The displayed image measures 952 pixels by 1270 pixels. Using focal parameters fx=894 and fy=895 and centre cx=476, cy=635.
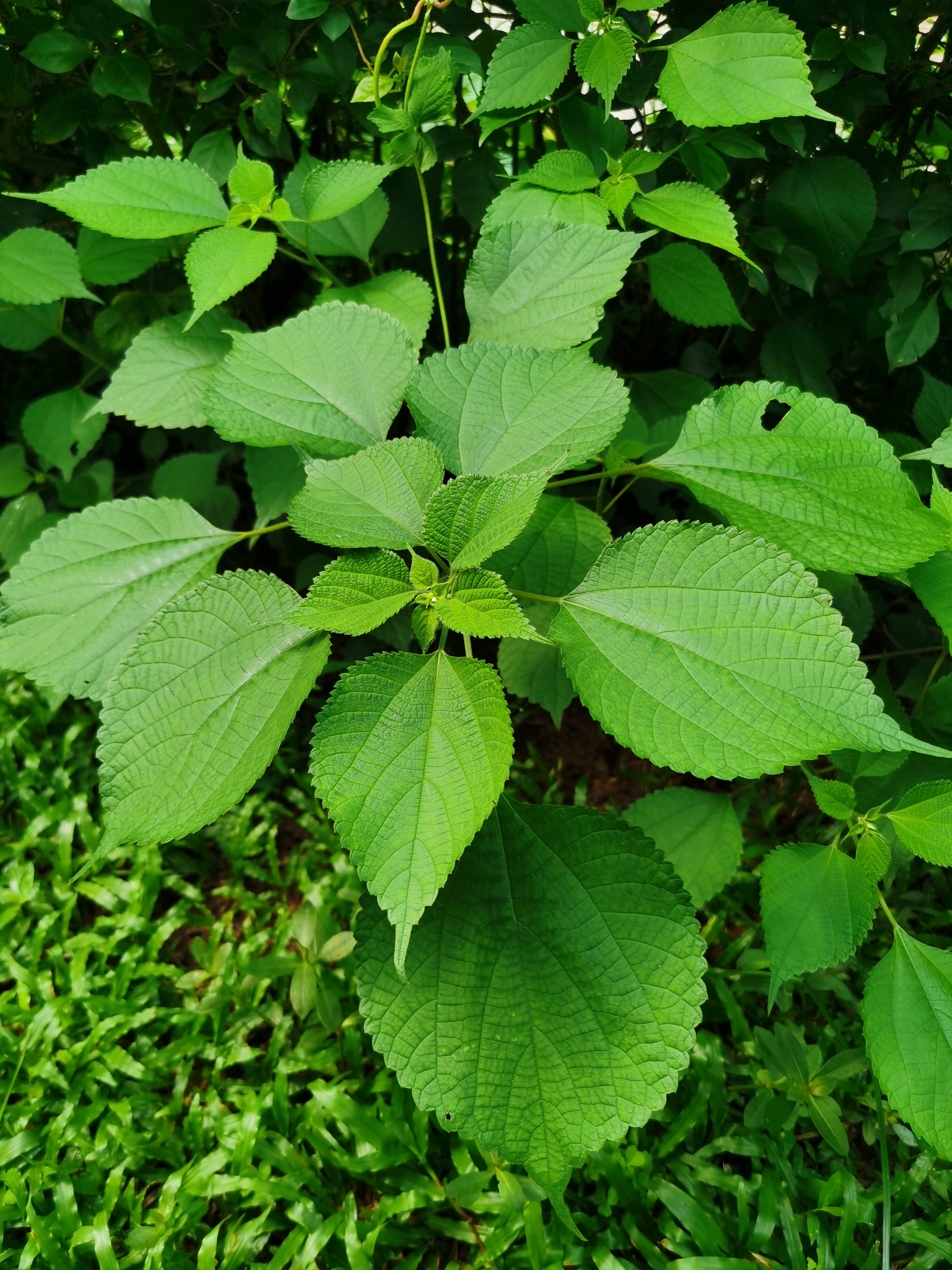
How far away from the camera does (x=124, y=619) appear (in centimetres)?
117

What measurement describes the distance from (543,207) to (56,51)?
1035 mm

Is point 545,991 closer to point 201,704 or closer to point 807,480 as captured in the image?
point 201,704

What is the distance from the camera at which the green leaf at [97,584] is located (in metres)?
1.14

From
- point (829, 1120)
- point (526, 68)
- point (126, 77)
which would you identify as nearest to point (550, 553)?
point (526, 68)

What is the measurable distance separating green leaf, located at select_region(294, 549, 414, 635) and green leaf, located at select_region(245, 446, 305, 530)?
0.63 metres

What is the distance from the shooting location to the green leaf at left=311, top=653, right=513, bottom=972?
Answer: 0.77 meters

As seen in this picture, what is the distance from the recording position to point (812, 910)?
Answer: 1168mm

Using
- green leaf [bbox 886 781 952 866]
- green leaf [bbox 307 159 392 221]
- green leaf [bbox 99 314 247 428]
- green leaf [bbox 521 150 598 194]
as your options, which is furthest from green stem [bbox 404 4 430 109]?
green leaf [bbox 886 781 952 866]

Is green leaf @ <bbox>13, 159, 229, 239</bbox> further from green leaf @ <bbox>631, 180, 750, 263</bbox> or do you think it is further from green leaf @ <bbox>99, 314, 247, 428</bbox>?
green leaf @ <bbox>631, 180, 750, 263</bbox>

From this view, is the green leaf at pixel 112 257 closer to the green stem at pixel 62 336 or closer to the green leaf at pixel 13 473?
the green stem at pixel 62 336

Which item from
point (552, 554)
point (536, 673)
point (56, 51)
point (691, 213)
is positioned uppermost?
point (56, 51)

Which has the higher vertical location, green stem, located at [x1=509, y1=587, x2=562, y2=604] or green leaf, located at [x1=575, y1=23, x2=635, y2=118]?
green leaf, located at [x1=575, y1=23, x2=635, y2=118]

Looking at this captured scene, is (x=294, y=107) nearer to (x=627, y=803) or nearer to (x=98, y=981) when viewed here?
(x=627, y=803)

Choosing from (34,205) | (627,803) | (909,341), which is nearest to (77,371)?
(34,205)
